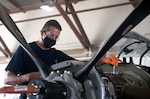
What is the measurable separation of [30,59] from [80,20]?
395cm

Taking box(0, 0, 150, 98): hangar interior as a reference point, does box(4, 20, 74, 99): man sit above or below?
below

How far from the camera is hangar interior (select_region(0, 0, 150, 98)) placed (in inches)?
210

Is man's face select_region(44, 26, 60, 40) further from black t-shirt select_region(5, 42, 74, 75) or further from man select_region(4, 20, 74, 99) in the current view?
black t-shirt select_region(5, 42, 74, 75)

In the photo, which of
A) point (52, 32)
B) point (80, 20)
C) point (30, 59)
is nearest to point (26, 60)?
point (30, 59)

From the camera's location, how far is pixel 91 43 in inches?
237

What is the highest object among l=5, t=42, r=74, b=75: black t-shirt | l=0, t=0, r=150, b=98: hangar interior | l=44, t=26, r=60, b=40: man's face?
l=0, t=0, r=150, b=98: hangar interior

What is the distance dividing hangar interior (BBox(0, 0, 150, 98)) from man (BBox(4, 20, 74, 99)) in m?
3.00

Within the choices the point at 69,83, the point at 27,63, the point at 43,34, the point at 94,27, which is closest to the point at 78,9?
the point at 94,27

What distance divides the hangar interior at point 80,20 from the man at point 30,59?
3.00 m

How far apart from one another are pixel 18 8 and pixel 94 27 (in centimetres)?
165

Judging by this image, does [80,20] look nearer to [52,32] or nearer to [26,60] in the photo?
[52,32]

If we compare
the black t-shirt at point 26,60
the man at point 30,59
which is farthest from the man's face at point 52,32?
the black t-shirt at point 26,60

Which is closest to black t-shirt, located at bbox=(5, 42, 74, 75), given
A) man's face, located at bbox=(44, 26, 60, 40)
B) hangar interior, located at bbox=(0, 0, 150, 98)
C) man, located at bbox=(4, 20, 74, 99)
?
man, located at bbox=(4, 20, 74, 99)

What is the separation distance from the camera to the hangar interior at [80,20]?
5.34 m
